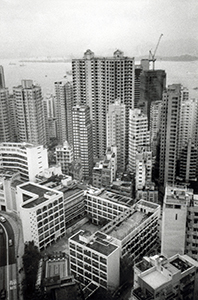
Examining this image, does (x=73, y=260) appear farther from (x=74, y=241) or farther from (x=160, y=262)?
(x=160, y=262)

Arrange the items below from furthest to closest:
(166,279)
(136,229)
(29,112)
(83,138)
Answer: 1. (29,112)
2. (83,138)
3. (136,229)
4. (166,279)

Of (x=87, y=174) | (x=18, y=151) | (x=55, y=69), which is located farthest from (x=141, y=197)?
(x=55, y=69)

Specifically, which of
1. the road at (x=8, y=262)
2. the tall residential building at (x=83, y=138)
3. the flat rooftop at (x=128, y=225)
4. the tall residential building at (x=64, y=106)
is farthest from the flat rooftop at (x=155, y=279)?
the tall residential building at (x=64, y=106)

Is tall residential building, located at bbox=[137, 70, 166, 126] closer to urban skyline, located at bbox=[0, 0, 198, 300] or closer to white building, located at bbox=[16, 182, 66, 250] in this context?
urban skyline, located at bbox=[0, 0, 198, 300]

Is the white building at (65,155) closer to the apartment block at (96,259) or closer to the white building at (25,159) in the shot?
the white building at (25,159)

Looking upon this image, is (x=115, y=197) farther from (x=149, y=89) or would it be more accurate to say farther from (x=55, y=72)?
(x=149, y=89)

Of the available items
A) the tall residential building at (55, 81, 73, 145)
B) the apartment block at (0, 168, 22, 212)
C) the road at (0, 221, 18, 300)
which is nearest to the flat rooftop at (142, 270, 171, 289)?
the road at (0, 221, 18, 300)

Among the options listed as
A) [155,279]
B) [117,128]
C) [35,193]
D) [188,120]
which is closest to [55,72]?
[117,128]
